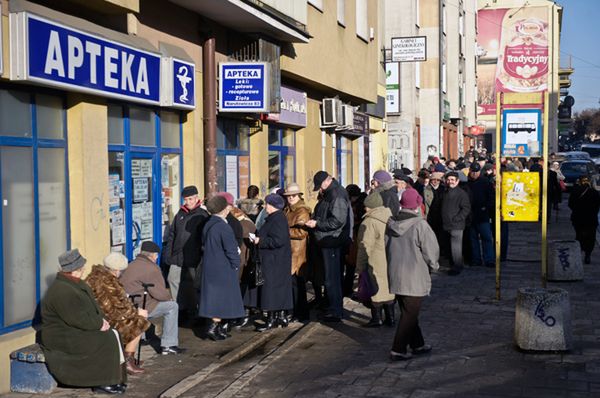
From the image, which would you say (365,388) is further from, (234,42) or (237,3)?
(234,42)

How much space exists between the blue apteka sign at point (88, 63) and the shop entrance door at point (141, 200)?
2.93 ft

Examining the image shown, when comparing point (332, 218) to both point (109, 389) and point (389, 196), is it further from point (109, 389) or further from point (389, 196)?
point (109, 389)

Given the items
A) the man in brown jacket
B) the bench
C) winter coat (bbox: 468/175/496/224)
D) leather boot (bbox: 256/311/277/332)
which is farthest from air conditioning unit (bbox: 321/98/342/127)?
the bench

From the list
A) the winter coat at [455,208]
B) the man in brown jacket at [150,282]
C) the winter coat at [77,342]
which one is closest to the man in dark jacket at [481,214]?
the winter coat at [455,208]

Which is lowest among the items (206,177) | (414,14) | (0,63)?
(206,177)

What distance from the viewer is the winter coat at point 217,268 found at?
9602 mm

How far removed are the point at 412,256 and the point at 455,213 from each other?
265 inches

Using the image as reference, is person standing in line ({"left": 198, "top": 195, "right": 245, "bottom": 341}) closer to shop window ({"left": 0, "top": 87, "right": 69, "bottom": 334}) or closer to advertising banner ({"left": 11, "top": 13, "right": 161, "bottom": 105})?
shop window ({"left": 0, "top": 87, "right": 69, "bottom": 334})

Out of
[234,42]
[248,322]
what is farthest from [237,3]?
[248,322]

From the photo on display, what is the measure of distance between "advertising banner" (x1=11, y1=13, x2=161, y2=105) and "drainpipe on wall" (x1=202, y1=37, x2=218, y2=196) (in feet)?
5.91

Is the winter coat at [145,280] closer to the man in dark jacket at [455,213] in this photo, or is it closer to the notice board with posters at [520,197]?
the notice board with posters at [520,197]

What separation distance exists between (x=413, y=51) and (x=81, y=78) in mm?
17214

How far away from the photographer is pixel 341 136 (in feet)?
75.0

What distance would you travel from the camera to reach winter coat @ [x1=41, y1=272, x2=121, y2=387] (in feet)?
24.2
